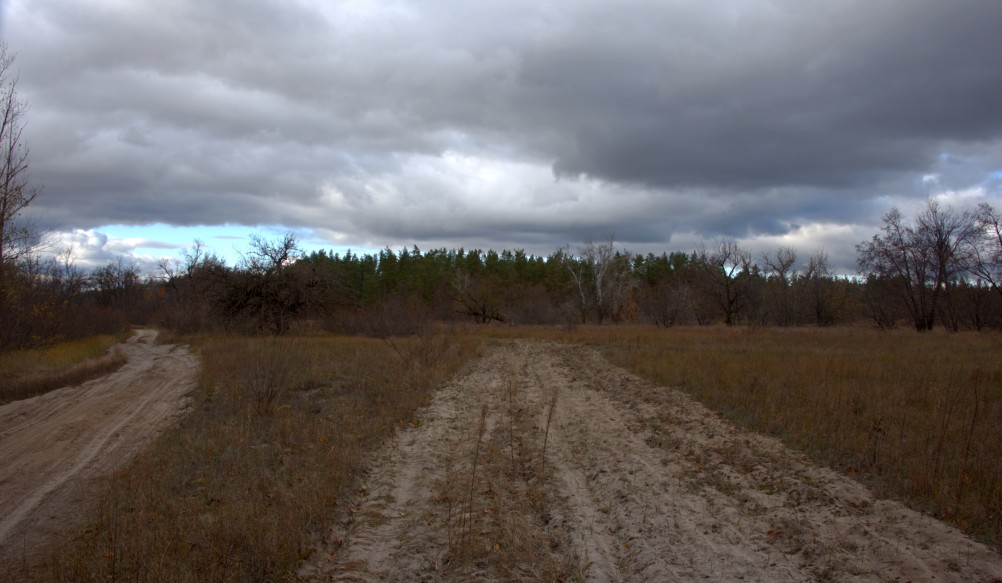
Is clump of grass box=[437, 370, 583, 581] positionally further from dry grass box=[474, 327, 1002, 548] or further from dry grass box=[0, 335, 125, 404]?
dry grass box=[0, 335, 125, 404]

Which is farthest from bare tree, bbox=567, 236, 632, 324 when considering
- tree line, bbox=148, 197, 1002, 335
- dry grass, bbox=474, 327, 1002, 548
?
dry grass, bbox=474, 327, 1002, 548

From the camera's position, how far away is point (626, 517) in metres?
5.80

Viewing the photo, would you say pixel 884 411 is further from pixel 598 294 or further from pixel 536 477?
pixel 598 294

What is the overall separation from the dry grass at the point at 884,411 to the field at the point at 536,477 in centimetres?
4

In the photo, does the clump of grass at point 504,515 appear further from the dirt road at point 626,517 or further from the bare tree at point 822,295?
the bare tree at point 822,295

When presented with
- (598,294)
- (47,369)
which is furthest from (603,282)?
(47,369)

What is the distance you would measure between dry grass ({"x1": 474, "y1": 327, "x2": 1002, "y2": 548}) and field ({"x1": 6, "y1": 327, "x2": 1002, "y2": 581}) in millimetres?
45

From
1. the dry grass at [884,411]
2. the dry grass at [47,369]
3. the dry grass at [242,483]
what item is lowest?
the dry grass at [47,369]

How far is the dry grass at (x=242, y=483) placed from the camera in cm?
468

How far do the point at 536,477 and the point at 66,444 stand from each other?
850 centimetres

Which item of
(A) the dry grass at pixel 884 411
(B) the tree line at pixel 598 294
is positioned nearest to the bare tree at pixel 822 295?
(B) the tree line at pixel 598 294

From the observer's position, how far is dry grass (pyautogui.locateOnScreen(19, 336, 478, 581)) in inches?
184

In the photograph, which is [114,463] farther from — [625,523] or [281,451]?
[625,523]

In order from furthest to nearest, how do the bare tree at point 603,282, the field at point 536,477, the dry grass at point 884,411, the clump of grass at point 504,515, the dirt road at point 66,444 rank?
the bare tree at point 603,282 → the dirt road at point 66,444 → the dry grass at point 884,411 → the field at point 536,477 → the clump of grass at point 504,515
